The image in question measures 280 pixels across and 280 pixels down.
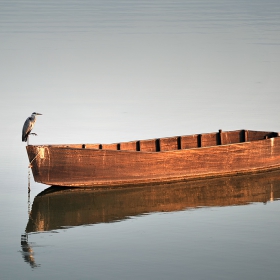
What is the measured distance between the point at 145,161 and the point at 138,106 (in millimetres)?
7486

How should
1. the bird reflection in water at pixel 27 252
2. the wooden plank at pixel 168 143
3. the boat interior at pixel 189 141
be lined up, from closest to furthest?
the bird reflection in water at pixel 27 252
the boat interior at pixel 189 141
the wooden plank at pixel 168 143

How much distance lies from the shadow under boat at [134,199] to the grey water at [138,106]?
0.07 m

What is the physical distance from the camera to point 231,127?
2245 centimetres

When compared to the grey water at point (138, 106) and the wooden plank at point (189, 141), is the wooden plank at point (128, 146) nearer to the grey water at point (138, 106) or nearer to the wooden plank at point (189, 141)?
the wooden plank at point (189, 141)

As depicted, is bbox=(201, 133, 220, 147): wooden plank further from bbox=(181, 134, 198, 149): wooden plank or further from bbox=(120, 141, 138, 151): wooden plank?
bbox=(120, 141, 138, 151): wooden plank

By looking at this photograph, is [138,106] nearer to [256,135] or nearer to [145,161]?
[256,135]

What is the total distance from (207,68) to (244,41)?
197 inches

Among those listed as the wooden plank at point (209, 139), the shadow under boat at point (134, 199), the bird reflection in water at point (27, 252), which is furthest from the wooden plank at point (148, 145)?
the bird reflection in water at point (27, 252)

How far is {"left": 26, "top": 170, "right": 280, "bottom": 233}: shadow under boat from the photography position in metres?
15.7

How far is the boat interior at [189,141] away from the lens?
1883 cm

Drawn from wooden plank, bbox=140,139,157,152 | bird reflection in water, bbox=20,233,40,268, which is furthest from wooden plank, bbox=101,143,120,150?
bird reflection in water, bbox=20,233,40,268

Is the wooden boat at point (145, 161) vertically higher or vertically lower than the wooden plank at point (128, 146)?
lower

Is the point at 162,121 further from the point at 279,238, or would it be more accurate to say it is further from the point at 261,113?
the point at 279,238

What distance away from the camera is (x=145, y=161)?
1750 cm
